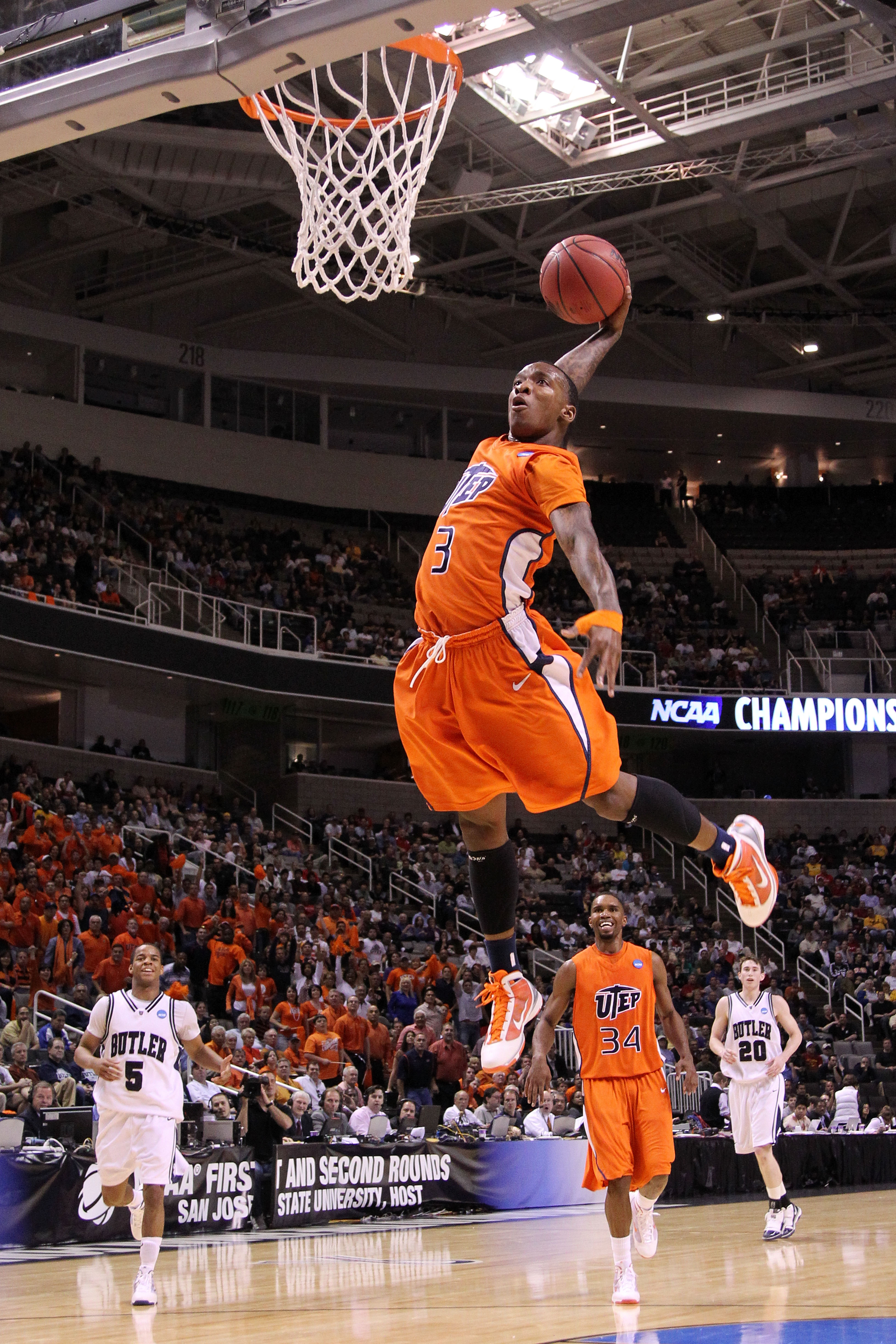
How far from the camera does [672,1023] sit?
8.49 metres

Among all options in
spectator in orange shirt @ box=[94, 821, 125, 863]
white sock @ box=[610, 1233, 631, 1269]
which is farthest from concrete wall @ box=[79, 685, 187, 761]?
white sock @ box=[610, 1233, 631, 1269]

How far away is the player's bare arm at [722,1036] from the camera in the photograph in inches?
468

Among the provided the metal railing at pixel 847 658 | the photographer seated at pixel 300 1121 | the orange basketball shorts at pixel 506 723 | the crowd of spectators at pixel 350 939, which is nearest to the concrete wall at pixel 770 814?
the crowd of spectators at pixel 350 939

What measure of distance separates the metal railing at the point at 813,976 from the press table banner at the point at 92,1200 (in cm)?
1524

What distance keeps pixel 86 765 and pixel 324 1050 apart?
558 inches

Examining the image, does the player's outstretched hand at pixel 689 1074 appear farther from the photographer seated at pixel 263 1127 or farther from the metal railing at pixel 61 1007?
the metal railing at pixel 61 1007

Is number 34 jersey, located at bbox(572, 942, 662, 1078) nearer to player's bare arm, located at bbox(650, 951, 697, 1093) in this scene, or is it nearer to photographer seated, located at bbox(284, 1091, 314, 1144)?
player's bare arm, located at bbox(650, 951, 697, 1093)

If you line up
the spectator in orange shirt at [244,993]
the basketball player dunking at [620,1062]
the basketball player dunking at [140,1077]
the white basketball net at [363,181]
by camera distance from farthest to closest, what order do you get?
1. the spectator in orange shirt at [244,993]
2. the basketball player dunking at [140,1077]
3. the white basketball net at [363,181]
4. the basketball player dunking at [620,1062]

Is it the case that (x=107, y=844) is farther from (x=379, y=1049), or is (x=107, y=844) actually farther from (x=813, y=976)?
(x=813, y=976)

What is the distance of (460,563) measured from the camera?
19.0ft

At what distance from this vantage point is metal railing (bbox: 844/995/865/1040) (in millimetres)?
23469

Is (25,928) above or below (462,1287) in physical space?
above

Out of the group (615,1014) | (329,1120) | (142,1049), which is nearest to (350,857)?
(329,1120)

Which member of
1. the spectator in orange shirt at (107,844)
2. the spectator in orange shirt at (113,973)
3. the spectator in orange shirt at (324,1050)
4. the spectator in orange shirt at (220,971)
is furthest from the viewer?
the spectator in orange shirt at (107,844)
